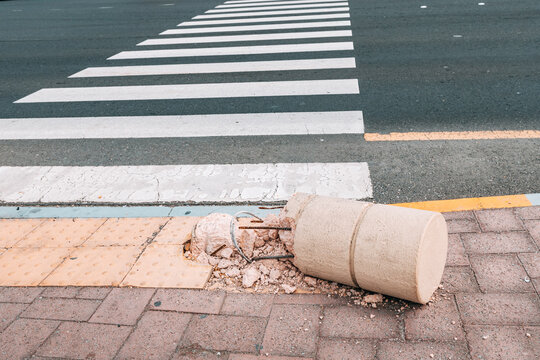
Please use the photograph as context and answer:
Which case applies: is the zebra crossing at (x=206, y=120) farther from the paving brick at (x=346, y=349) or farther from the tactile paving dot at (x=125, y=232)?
the paving brick at (x=346, y=349)

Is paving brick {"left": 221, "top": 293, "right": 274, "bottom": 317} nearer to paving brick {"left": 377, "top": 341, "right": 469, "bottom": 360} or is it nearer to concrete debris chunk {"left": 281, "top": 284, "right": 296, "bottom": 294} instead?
concrete debris chunk {"left": 281, "top": 284, "right": 296, "bottom": 294}

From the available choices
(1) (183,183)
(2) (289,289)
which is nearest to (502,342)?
(2) (289,289)

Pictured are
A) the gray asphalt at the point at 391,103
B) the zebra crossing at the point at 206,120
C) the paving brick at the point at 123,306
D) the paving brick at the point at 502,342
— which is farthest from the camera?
the gray asphalt at the point at 391,103

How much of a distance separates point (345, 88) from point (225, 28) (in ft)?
16.9

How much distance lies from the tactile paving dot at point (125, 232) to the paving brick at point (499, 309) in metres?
2.23

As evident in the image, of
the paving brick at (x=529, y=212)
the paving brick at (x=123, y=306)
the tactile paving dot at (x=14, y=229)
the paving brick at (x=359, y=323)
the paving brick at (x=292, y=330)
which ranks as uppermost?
the tactile paving dot at (x=14, y=229)

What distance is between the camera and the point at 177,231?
3.63 metres

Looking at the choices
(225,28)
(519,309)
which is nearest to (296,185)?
(519,309)

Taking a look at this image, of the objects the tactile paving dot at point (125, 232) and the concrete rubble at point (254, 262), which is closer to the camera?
the concrete rubble at point (254, 262)

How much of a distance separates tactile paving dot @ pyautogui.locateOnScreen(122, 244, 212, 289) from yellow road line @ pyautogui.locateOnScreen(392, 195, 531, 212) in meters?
1.80

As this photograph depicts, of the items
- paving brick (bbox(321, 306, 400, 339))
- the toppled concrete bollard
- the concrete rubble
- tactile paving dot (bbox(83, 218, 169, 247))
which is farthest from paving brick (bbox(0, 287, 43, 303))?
paving brick (bbox(321, 306, 400, 339))

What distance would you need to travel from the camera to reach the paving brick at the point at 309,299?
2.85 m

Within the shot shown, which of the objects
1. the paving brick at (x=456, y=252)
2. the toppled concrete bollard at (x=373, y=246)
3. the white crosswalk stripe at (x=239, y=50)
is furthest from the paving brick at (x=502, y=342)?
the white crosswalk stripe at (x=239, y=50)

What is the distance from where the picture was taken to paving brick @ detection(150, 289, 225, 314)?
2.86m
